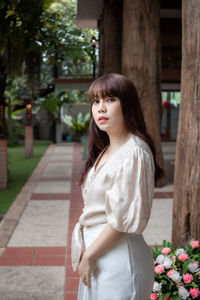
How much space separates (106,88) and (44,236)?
3.47m

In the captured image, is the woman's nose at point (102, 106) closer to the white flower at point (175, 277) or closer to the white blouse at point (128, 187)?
the white blouse at point (128, 187)

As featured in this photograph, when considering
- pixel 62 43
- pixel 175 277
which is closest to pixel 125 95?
pixel 175 277

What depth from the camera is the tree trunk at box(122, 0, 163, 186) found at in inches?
282

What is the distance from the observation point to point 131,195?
155cm

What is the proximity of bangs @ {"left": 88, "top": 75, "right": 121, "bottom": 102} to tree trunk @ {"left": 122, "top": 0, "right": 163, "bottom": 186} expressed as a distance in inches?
223

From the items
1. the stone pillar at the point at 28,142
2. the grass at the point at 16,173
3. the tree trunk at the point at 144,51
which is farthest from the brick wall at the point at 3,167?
the stone pillar at the point at 28,142

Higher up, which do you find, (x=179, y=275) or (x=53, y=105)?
(x=53, y=105)

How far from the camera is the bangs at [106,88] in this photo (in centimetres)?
166

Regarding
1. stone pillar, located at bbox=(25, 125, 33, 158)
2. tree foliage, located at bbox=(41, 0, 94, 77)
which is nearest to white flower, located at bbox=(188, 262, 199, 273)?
tree foliage, located at bbox=(41, 0, 94, 77)

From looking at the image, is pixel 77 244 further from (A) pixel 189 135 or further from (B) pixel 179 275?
(A) pixel 189 135

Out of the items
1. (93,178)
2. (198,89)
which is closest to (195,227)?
(198,89)

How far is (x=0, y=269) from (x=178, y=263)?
1643 millimetres

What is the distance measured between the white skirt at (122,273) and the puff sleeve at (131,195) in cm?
12

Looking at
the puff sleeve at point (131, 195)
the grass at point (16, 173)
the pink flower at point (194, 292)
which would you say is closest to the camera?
the puff sleeve at point (131, 195)
